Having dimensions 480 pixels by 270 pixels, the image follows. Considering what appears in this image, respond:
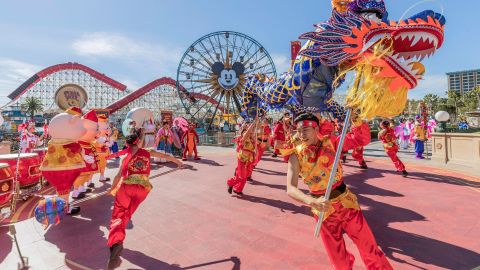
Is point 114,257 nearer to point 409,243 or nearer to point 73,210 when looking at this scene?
point 73,210

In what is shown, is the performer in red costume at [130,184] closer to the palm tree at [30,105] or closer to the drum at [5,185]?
the drum at [5,185]

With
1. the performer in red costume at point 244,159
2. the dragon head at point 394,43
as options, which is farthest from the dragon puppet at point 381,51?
the performer in red costume at point 244,159

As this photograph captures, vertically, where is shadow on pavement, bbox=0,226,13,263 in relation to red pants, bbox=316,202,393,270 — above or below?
below

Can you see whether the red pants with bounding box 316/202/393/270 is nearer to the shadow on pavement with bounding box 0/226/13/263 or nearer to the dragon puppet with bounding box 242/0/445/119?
the dragon puppet with bounding box 242/0/445/119

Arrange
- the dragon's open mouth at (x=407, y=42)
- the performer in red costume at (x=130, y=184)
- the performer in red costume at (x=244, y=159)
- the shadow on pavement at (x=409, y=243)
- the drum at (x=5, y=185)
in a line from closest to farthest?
1. the dragon's open mouth at (x=407, y=42)
2. the shadow on pavement at (x=409, y=243)
3. the performer in red costume at (x=130, y=184)
4. the drum at (x=5, y=185)
5. the performer in red costume at (x=244, y=159)

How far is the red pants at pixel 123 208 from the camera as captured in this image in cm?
267

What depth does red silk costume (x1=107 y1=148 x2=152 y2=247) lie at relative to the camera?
9.43 ft

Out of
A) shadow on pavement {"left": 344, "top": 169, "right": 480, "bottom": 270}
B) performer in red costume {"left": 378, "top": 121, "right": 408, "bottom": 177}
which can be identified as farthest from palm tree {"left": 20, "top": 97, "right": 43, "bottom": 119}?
shadow on pavement {"left": 344, "top": 169, "right": 480, "bottom": 270}

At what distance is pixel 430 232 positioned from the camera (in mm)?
3441

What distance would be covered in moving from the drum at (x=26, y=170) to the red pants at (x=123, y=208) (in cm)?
356

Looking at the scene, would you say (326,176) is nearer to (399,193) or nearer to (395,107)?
(395,107)

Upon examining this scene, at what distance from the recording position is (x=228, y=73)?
2452cm

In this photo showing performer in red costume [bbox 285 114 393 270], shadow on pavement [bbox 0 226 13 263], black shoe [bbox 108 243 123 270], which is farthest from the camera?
shadow on pavement [bbox 0 226 13 263]

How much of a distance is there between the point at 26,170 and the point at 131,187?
3735 mm
